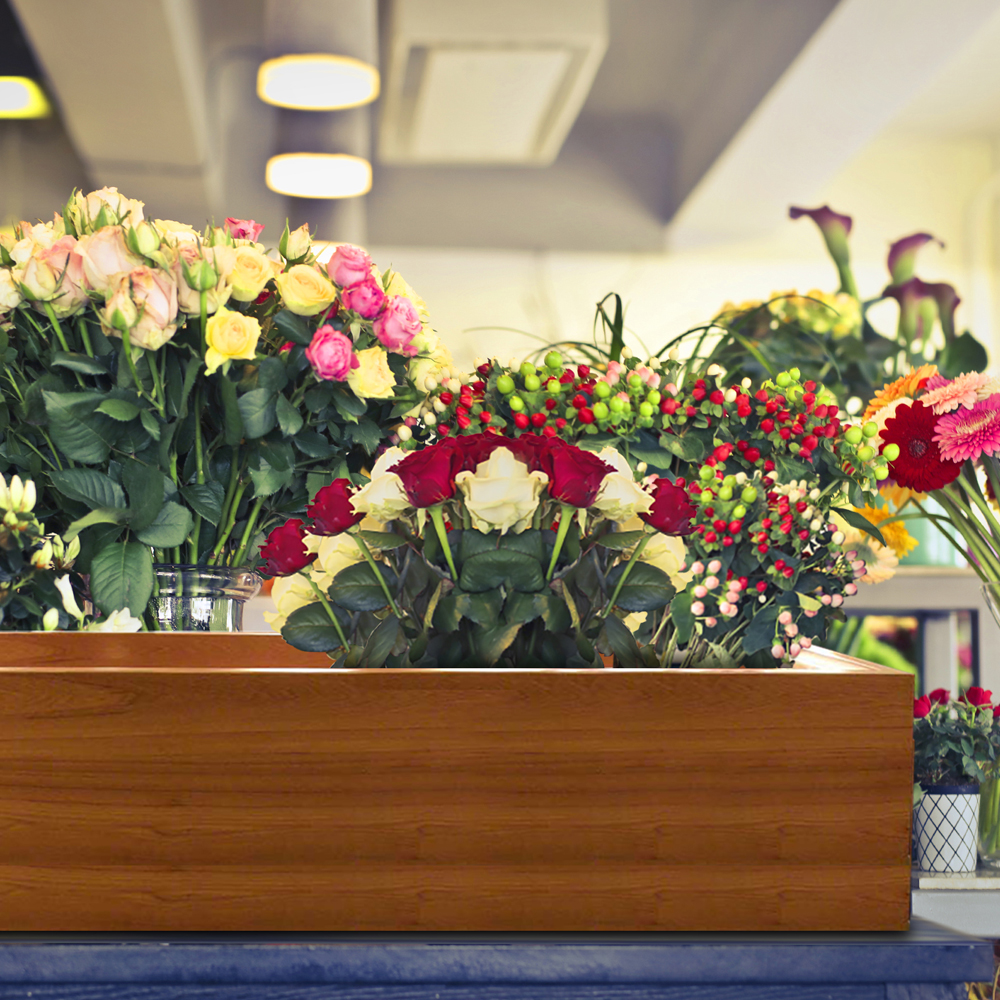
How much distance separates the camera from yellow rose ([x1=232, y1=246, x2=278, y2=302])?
2.62 ft

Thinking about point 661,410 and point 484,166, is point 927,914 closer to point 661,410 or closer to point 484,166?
point 661,410

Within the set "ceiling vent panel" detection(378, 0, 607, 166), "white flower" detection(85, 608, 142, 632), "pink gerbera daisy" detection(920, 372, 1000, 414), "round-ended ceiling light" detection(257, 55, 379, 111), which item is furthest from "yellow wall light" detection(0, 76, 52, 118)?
"pink gerbera daisy" detection(920, 372, 1000, 414)

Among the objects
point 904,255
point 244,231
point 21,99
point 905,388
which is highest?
point 21,99

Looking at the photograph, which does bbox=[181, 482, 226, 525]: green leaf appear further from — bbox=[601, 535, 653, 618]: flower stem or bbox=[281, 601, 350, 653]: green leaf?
bbox=[601, 535, 653, 618]: flower stem

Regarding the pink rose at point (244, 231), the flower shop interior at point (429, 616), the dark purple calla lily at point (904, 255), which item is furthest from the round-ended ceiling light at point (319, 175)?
the pink rose at point (244, 231)

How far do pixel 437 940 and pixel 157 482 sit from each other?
0.45 meters

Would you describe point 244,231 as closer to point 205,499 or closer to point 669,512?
point 205,499

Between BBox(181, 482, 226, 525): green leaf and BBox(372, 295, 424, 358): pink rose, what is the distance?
0.19 m

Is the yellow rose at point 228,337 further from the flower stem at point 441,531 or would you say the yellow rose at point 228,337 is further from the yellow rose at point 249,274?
the flower stem at point 441,531

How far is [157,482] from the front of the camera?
805 mm

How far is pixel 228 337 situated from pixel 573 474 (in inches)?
13.8

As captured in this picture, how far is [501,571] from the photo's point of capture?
1.76 ft

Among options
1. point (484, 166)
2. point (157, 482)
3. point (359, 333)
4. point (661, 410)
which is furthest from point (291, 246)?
point (484, 166)

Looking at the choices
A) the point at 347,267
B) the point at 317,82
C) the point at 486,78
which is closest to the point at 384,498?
the point at 347,267
